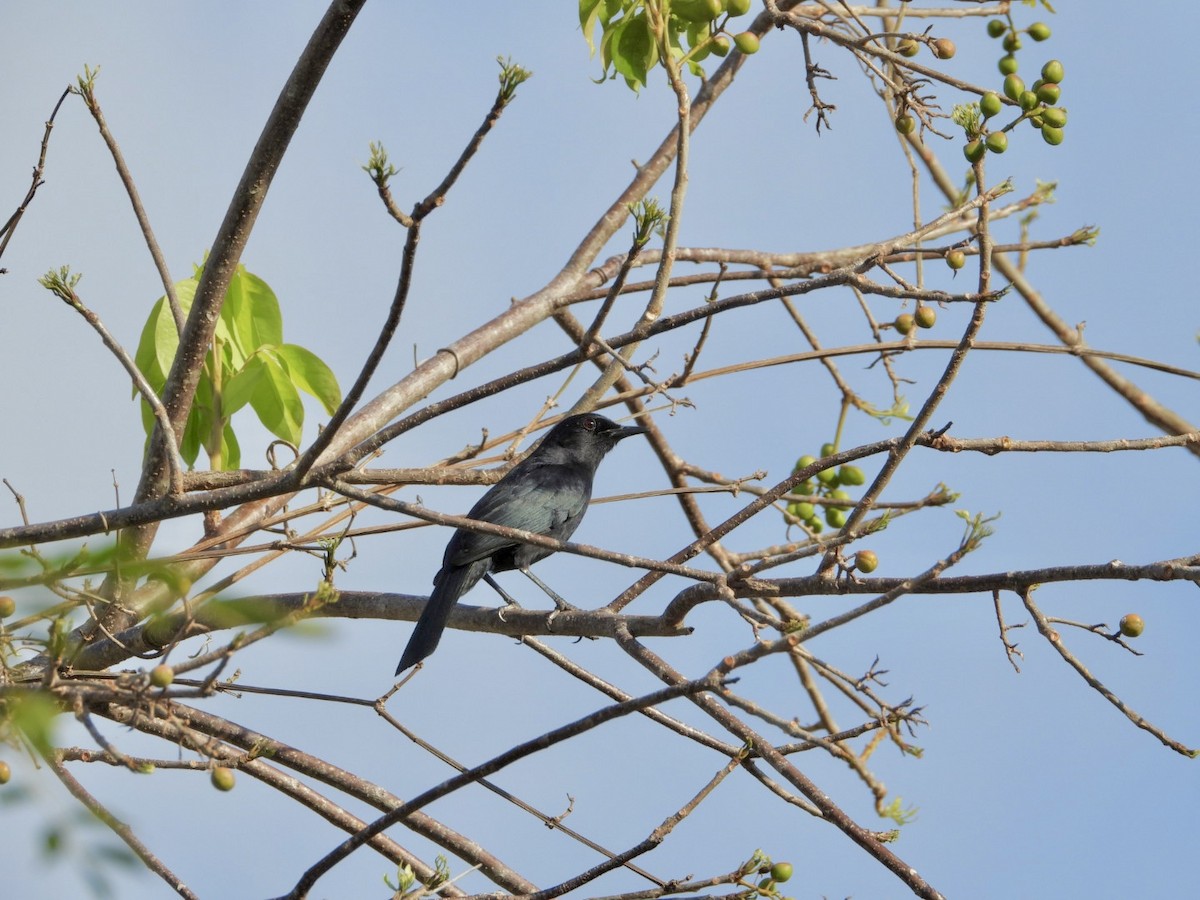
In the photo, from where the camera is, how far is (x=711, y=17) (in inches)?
161

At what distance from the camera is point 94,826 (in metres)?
2.11

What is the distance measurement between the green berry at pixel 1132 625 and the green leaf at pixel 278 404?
3.03 m

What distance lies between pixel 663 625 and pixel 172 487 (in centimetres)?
149

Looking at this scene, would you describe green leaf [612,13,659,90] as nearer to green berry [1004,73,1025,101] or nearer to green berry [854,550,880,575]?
green berry [1004,73,1025,101]

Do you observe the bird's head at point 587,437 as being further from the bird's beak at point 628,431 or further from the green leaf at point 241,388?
the green leaf at point 241,388

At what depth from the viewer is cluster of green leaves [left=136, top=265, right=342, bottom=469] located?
4691 millimetres

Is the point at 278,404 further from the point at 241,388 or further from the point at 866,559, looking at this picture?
the point at 866,559

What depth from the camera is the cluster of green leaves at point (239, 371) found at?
469 cm

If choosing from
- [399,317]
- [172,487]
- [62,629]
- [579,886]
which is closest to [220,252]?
[172,487]

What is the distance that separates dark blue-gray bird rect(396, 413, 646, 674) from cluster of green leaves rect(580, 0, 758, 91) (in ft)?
5.48

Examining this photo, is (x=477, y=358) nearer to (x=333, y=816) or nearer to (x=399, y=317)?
(x=333, y=816)

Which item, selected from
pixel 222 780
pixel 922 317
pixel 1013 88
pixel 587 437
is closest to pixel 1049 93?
pixel 1013 88

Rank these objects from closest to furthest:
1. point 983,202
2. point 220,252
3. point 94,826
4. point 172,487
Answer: point 94,826, point 983,202, point 172,487, point 220,252

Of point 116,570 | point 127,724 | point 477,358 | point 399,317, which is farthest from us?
point 477,358
